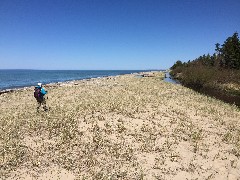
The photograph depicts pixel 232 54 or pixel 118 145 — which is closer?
pixel 118 145

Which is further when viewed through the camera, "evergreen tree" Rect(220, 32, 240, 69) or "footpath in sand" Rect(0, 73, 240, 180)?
"evergreen tree" Rect(220, 32, 240, 69)

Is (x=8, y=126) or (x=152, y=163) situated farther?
(x=8, y=126)

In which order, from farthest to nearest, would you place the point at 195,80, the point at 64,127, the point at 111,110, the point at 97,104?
1. the point at 195,80
2. the point at 97,104
3. the point at 111,110
4. the point at 64,127

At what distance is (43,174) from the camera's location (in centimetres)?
920

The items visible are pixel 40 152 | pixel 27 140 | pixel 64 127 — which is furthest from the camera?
pixel 64 127

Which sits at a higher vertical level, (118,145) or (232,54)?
(232,54)

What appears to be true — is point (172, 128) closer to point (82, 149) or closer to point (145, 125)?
point (145, 125)

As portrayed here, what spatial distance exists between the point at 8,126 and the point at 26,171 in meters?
6.27

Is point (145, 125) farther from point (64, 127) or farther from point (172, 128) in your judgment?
point (64, 127)

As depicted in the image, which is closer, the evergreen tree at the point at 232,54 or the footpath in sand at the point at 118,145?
the footpath in sand at the point at 118,145

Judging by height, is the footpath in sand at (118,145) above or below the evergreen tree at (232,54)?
below

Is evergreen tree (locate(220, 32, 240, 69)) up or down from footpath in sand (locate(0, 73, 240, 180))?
up

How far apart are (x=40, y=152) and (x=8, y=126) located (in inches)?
195

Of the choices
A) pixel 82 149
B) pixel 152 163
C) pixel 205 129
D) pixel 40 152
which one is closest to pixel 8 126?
pixel 40 152
